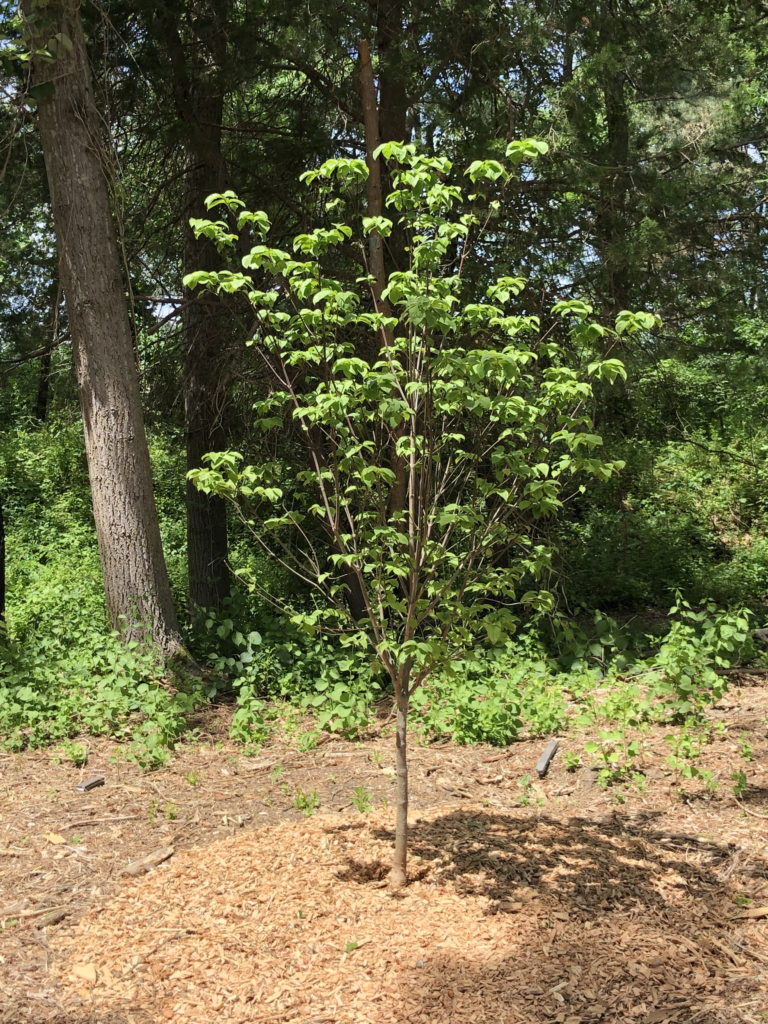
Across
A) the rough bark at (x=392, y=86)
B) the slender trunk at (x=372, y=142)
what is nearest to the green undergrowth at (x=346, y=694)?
the slender trunk at (x=372, y=142)

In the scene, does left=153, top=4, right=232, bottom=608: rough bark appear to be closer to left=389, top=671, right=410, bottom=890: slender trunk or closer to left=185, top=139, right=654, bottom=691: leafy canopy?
left=185, top=139, right=654, bottom=691: leafy canopy

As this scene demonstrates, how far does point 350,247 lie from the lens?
7.33m

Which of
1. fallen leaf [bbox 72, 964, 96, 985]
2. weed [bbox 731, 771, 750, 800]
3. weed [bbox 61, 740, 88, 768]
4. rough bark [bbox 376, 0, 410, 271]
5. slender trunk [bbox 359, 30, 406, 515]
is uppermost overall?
rough bark [bbox 376, 0, 410, 271]

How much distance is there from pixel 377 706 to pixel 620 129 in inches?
239

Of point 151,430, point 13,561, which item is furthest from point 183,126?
point 13,561

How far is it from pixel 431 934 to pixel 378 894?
0.38m

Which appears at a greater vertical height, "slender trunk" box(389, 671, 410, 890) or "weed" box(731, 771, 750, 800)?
"slender trunk" box(389, 671, 410, 890)

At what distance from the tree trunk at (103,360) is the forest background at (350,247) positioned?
5 cm

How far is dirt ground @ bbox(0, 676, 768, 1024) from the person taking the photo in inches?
126

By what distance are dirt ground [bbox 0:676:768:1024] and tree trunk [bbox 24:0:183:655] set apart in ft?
5.14

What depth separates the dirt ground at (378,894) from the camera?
320 centimetres

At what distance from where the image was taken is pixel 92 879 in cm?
416

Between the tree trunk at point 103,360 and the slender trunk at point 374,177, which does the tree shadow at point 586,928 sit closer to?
the slender trunk at point 374,177

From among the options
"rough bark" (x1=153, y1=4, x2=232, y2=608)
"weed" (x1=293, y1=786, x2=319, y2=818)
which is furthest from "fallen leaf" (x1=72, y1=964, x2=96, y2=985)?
"rough bark" (x1=153, y1=4, x2=232, y2=608)
